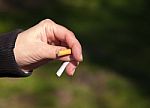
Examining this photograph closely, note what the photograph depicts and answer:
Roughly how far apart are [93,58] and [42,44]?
202cm

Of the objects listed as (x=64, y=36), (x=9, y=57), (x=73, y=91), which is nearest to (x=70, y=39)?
(x=64, y=36)

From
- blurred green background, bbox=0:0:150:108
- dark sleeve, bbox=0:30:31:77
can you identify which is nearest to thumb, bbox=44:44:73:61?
dark sleeve, bbox=0:30:31:77

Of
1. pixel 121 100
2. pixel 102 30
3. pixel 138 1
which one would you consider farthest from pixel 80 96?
pixel 138 1

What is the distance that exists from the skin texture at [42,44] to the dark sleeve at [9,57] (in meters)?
0.02

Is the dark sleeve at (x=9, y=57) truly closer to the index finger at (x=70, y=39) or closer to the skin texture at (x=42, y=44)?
the skin texture at (x=42, y=44)

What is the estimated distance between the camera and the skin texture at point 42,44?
1.93 m

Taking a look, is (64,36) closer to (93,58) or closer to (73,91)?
(73,91)

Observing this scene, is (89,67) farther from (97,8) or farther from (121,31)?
(97,8)

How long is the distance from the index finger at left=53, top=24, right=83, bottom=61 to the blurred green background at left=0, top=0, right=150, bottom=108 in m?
1.53

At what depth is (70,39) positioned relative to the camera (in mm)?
1903

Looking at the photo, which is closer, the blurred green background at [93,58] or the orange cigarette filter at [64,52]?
the orange cigarette filter at [64,52]

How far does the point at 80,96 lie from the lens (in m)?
3.57

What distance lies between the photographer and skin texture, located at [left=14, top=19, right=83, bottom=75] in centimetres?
193

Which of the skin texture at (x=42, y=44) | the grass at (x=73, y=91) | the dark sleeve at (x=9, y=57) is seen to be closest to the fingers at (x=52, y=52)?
the skin texture at (x=42, y=44)
